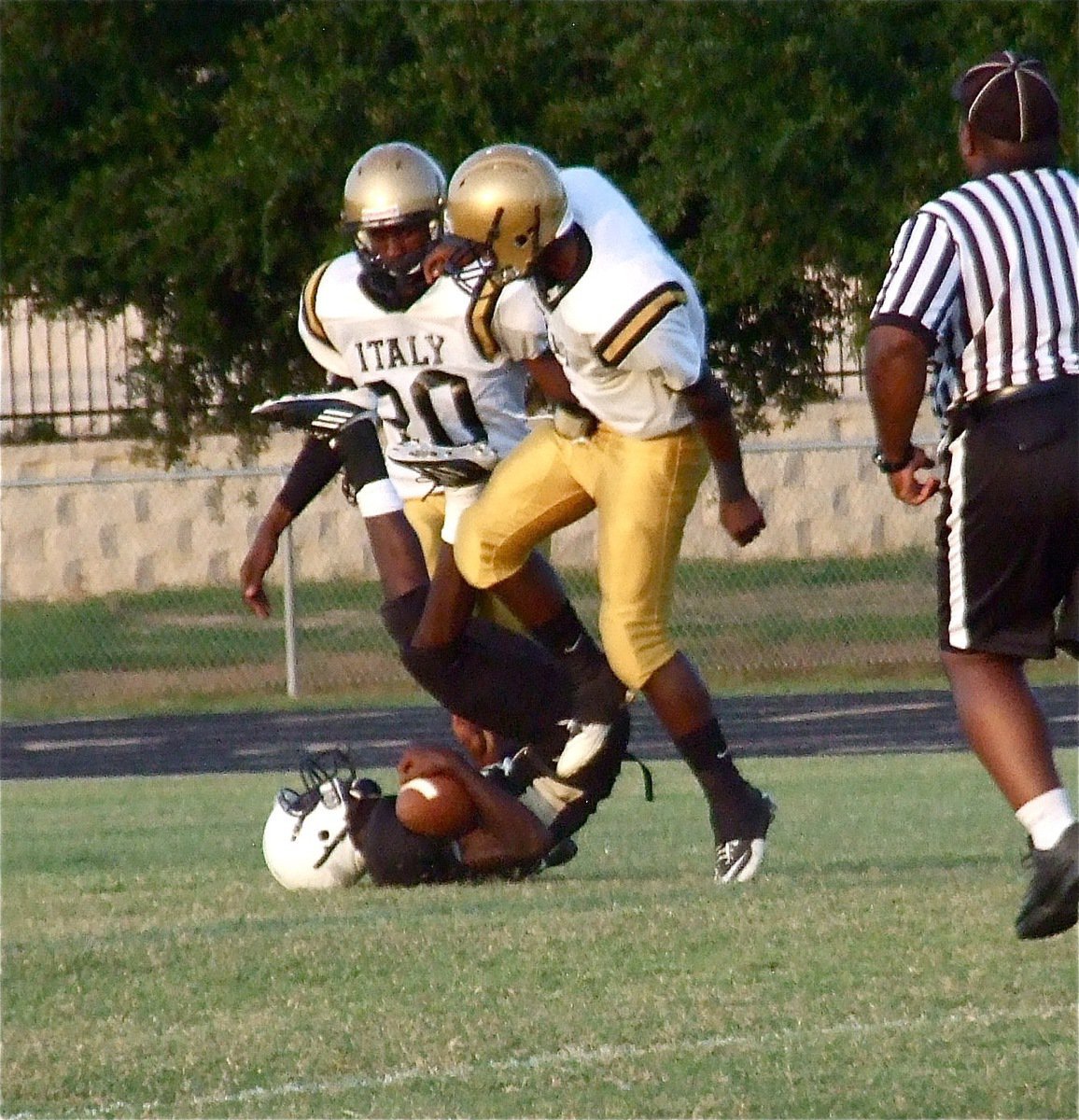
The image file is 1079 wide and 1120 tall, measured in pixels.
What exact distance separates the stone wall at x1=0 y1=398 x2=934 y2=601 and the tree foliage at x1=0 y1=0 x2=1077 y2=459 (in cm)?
64

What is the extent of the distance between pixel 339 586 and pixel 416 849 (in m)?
12.7

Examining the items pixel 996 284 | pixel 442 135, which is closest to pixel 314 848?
pixel 996 284

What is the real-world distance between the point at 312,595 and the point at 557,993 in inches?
566

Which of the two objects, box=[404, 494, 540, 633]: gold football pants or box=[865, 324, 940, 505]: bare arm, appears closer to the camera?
box=[865, 324, 940, 505]: bare arm

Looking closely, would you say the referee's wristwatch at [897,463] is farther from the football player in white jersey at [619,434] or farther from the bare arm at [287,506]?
the bare arm at [287,506]

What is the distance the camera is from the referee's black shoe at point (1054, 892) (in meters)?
4.98

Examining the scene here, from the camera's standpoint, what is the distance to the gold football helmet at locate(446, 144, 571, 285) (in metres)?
6.52

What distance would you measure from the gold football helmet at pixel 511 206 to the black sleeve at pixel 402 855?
1.58 m

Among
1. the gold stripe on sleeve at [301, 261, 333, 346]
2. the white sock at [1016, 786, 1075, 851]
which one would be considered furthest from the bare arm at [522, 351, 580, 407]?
the white sock at [1016, 786, 1075, 851]

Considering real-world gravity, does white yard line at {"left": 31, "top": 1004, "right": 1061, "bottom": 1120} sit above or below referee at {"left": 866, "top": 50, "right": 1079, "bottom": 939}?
below

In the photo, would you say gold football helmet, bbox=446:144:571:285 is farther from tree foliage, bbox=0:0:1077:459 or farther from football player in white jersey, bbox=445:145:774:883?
tree foliage, bbox=0:0:1077:459

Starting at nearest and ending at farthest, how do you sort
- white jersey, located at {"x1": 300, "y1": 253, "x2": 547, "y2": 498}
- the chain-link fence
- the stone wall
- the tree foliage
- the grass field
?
the grass field
white jersey, located at {"x1": 300, "y1": 253, "x2": 547, "y2": 498}
the tree foliage
the chain-link fence
the stone wall

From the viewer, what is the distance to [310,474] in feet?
25.2

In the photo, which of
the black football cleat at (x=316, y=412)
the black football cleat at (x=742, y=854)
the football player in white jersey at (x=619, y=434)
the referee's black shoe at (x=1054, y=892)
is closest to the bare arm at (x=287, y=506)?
the black football cleat at (x=316, y=412)
